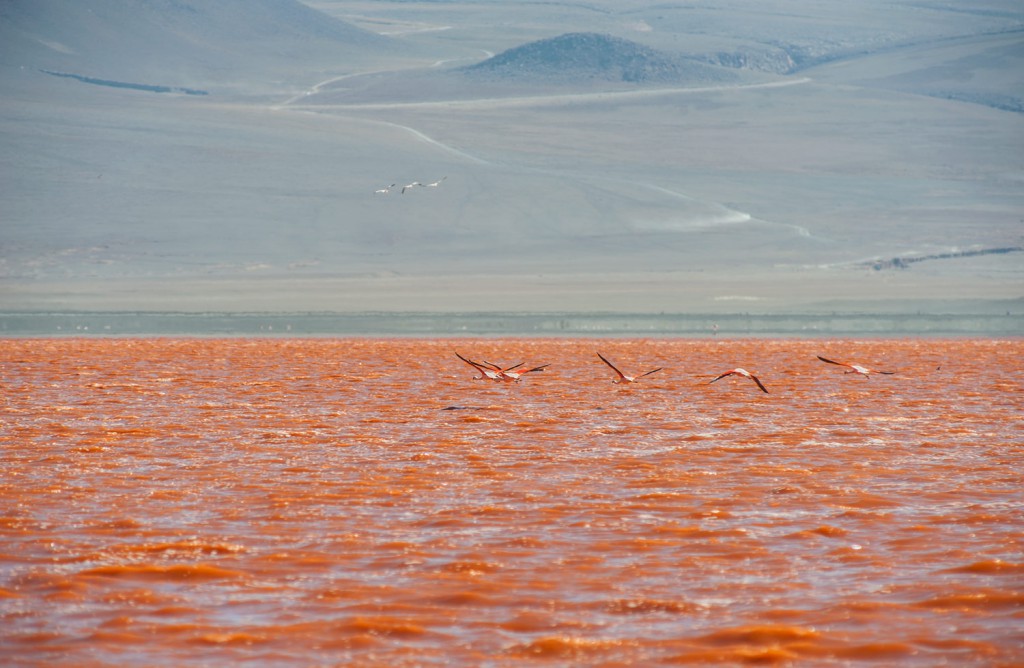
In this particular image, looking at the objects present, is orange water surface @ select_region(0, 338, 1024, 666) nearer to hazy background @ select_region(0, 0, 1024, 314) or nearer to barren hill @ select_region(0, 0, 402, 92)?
hazy background @ select_region(0, 0, 1024, 314)

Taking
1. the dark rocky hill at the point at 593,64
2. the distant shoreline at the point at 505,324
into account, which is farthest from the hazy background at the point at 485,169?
the distant shoreline at the point at 505,324

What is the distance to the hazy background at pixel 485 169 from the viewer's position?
58656 millimetres

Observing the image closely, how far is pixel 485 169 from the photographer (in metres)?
81.4

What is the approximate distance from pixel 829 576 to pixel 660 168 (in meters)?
79.7

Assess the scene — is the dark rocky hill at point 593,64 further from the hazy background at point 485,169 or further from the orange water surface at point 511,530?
the orange water surface at point 511,530

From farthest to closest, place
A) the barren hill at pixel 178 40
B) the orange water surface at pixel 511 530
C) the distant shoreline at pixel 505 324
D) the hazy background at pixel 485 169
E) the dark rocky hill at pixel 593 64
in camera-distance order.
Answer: the dark rocky hill at pixel 593 64 < the barren hill at pixel 178 40 < the hazy background at pixel 485 169 < the distant shoreline at pixel 505 324 < the orange water surface at pixel 511 530

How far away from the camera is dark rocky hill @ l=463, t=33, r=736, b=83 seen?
122m

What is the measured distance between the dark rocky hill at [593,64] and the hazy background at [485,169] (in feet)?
1.04

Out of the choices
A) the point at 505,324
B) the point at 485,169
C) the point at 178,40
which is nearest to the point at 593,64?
the point at 178,40

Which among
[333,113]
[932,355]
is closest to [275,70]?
[333,113]

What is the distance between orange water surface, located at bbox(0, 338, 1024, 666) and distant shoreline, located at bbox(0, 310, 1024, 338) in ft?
64.6

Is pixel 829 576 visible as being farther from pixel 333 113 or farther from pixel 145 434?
pixel 333 113

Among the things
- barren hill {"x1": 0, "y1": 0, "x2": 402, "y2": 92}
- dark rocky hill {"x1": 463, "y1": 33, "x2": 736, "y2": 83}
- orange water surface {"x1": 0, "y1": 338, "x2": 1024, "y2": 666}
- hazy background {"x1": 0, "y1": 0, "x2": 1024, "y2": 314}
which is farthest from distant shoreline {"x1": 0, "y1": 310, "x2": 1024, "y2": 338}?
dark rocky hill {"x1": 463, "y1": 33, "x2": 736, "y2": 83}

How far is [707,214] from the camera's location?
Result: 75.1 meters
